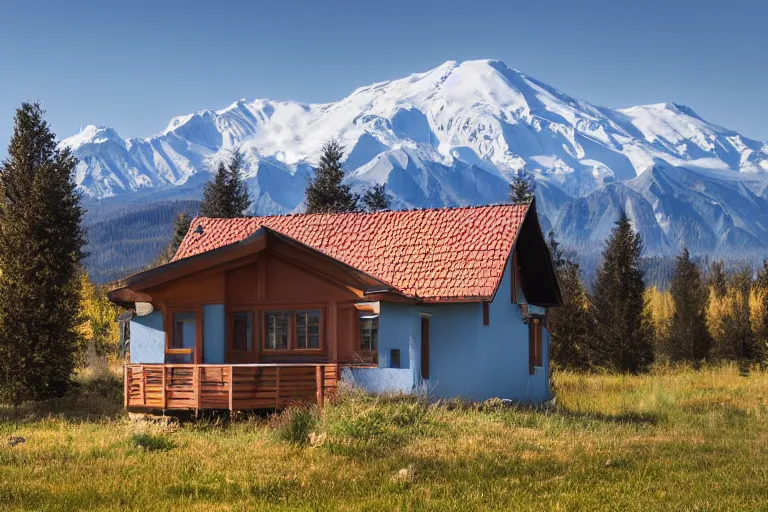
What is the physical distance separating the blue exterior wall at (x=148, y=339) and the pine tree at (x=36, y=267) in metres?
3.09

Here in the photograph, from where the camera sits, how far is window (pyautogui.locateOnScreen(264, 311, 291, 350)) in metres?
27.0

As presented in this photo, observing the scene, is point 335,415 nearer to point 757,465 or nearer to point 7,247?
point 757,465

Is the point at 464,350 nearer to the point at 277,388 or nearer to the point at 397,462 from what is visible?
the point at 277,388

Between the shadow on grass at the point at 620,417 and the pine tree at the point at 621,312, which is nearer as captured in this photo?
the shadow on grass at the point at 620,417

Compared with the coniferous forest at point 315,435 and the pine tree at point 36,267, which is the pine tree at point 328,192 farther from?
the pine tree at point 36,267

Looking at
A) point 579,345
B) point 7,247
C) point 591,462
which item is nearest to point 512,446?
point 591,462

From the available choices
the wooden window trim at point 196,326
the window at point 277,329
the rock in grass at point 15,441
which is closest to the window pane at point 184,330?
the wooden window trim at point 196,326

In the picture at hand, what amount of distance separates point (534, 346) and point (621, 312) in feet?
54.0

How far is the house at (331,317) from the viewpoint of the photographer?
2434cm

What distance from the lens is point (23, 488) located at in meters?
14.5

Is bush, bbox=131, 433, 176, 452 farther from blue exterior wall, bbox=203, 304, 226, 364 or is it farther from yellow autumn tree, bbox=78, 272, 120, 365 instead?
yellow autumn tree, bbox=78, 272, 120, 365

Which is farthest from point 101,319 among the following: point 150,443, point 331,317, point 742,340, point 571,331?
point 150,443

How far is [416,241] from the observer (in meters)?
29.9

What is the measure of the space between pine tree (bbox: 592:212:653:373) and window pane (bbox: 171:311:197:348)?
2566 centimetres
